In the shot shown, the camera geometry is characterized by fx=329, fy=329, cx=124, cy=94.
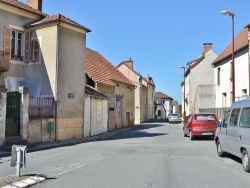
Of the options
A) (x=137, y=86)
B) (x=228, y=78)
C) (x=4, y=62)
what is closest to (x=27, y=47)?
(x=4, y=62)

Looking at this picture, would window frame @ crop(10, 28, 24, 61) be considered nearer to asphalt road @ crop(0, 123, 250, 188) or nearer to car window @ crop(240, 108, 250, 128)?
asphalt road @ crop(0, 123, 250, 188)

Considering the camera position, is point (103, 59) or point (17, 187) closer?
point (17, 187)

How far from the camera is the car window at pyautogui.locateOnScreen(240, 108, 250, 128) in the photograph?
31.1 ft

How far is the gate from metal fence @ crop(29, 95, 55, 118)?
3.99ft

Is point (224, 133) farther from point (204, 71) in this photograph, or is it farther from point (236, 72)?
point (204, 71)

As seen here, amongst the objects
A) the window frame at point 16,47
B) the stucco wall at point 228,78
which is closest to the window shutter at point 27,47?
the window frame at point 16,47

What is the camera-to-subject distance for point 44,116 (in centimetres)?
1886

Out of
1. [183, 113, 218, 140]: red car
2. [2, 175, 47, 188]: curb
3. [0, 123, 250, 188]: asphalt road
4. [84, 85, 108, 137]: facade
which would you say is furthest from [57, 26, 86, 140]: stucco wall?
[2, 175, 47, 188]: curb

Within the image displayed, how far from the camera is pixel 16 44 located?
21047 millimetres

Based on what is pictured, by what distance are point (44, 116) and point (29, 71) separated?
Result: 4.02m

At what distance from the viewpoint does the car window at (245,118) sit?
31.1ft

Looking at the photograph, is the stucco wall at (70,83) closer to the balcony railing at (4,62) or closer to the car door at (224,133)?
the balcony railing at (4,62)

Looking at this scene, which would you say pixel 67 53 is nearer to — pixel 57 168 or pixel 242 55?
pixel 57 168

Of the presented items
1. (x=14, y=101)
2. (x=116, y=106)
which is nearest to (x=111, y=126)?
(x=116, y=106)
